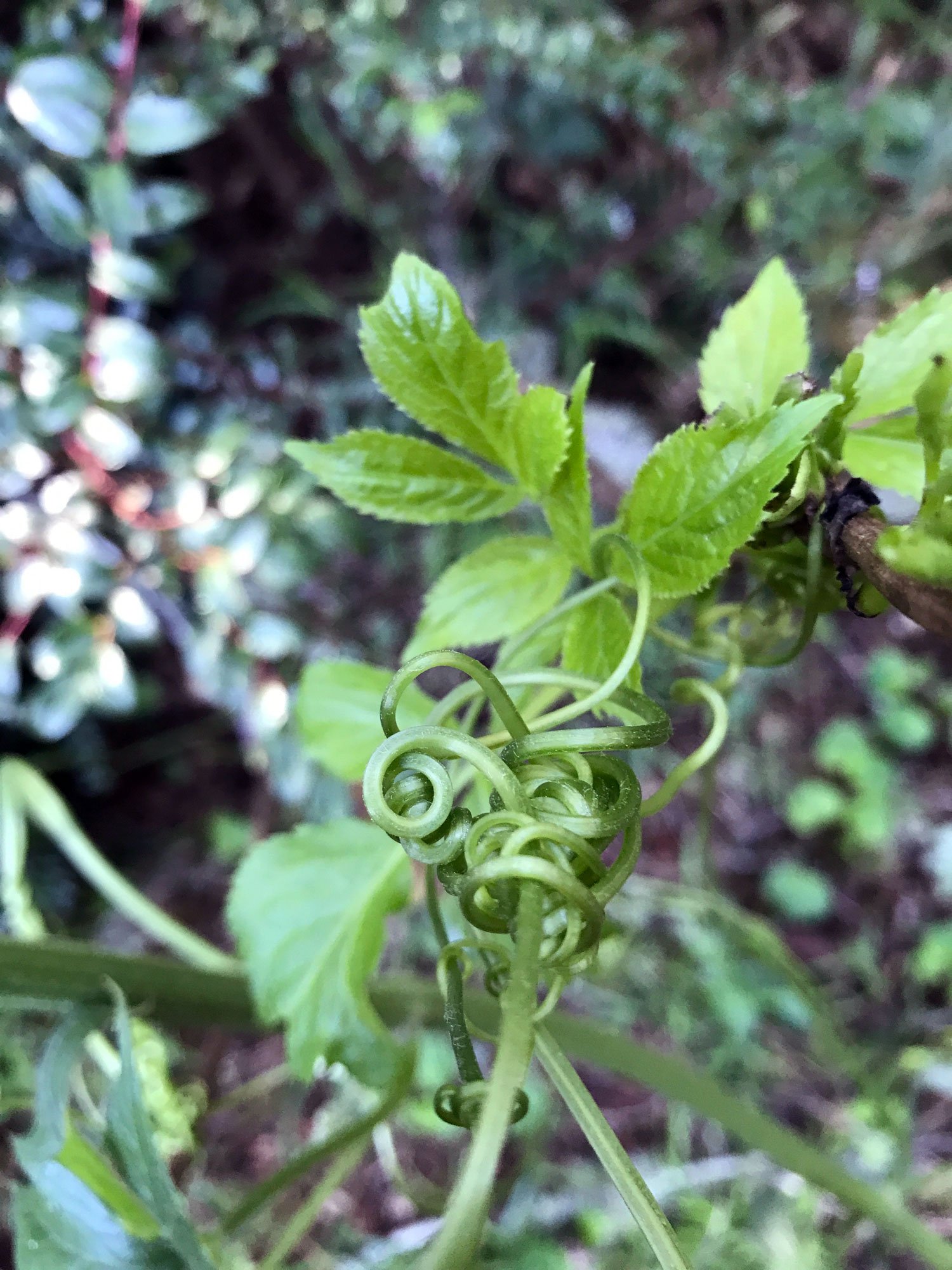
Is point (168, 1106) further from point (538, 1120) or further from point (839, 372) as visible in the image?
point (839, 372)

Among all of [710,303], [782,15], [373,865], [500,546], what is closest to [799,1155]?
[373,865]

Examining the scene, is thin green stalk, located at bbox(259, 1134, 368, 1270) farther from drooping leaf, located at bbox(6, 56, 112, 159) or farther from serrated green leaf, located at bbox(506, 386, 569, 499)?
drooping leaf, located at bbox(6, 56, 112, 159)

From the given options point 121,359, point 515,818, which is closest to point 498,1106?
point 515,818

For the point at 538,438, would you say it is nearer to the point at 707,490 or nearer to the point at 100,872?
the point at 707,490

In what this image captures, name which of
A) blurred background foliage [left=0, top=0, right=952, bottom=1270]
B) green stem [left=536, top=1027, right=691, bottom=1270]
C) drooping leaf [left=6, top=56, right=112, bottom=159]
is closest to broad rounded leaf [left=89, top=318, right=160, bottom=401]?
blurred background foliage [left=0, top=0, right=952, bottom=1270]

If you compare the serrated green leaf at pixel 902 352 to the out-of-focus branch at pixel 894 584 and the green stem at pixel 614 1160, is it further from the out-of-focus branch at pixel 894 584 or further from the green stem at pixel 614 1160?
the green stem at pixel 614 1160
